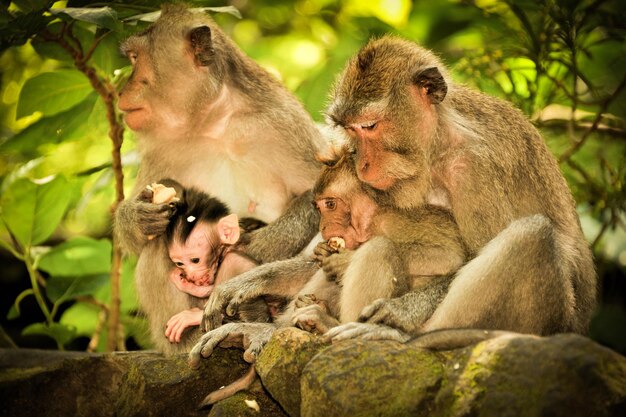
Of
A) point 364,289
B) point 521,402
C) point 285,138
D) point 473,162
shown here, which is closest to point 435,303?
point 364,289

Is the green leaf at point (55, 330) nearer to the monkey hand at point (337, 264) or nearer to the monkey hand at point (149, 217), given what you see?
the monkey hand at point (149, 217)

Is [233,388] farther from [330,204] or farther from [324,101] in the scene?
[324,101]

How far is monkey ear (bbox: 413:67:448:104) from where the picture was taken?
4605 mm

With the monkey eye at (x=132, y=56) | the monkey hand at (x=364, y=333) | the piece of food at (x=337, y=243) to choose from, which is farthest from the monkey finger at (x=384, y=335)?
the monkey eye at (x=132, y=56)

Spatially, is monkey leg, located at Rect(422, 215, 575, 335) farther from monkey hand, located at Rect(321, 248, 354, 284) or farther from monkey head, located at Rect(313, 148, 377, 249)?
monkey head, located at Rect(313, 148, 377, 249)

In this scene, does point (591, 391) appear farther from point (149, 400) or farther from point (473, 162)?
point (149, 400)

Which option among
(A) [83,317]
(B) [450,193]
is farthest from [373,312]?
(A) [83,317]

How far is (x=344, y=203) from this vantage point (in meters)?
5.12

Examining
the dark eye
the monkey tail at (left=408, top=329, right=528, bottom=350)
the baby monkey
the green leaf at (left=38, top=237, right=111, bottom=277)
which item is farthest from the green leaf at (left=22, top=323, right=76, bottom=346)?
the monkey tail at (left=408, top=329, right=528, bottom=350)

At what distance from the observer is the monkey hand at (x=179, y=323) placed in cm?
565

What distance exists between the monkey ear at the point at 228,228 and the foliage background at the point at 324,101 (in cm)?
143

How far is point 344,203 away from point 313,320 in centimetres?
89

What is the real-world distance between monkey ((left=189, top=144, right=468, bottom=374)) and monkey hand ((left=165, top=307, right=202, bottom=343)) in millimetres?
347

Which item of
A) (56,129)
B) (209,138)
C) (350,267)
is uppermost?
(350,267)
